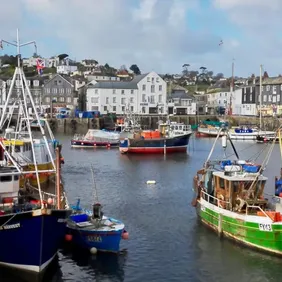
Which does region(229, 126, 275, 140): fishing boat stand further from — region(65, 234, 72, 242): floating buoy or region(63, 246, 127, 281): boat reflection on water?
region(65, 234, 72, 242): floating buoy

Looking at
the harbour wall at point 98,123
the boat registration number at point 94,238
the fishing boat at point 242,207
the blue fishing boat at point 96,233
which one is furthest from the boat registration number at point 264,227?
the harbour wall at point 98,123

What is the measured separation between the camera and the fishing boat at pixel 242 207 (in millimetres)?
20078

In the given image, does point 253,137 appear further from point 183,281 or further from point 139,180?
point 183,281

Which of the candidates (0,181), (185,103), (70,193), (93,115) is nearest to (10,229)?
(0,181)

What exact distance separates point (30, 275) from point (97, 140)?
172 feet

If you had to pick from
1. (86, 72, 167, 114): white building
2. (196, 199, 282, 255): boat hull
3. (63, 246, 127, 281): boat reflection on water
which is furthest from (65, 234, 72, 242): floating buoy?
(86, 72, 167, 114): white building

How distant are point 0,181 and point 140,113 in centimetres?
9067

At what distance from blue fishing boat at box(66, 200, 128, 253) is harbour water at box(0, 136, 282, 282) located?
0.40 m

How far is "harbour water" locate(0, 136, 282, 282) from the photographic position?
19000 millimetres

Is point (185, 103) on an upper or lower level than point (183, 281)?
upper

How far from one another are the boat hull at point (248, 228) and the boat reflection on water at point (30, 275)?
7.62m

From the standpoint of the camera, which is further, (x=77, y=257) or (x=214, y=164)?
(x=214, y=164)

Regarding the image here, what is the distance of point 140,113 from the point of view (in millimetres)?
110000

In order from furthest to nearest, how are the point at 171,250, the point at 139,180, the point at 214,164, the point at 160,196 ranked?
the point at 139,180, the point at 160,196, the point at 214,164, the point at 171,250
